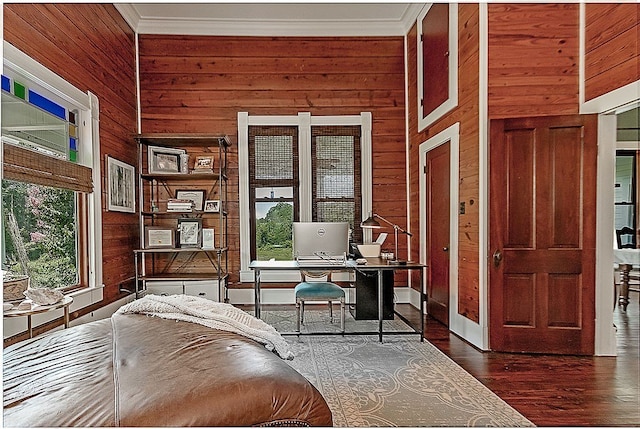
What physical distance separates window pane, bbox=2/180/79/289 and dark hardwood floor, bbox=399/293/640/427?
3.36 metres

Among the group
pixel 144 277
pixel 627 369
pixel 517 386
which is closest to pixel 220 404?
pixel 517 386

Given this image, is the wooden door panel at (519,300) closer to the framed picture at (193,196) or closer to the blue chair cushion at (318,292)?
the blue chair cushion at (318,292)

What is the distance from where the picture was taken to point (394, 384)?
301cm

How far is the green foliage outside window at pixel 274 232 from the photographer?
600cm

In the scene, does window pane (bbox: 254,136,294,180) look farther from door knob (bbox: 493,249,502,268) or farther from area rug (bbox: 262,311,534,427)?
door knob (bbox: 493,249,502,268)

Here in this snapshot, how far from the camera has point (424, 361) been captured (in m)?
3.50

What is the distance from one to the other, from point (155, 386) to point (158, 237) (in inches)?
179

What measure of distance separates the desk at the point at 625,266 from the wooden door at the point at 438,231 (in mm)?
2535

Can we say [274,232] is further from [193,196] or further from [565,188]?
[565,188]

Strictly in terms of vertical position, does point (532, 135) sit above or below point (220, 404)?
above

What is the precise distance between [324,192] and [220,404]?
4.85m

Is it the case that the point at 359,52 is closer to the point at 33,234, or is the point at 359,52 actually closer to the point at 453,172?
the point at 453,172

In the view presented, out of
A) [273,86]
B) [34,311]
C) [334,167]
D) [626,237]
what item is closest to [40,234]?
[34,311]

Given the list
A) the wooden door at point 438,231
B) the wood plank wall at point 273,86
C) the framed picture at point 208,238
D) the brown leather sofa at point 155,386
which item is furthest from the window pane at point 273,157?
the brown leather sofa at point 155,386
